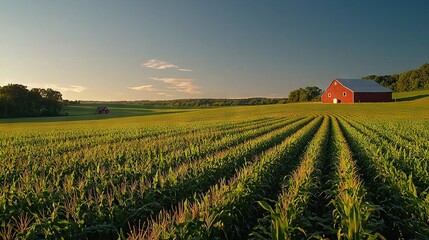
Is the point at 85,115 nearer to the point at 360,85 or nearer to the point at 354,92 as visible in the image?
the point at 354,92

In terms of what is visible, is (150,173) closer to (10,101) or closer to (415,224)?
(415,224)

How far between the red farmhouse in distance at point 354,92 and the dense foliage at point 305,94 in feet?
141

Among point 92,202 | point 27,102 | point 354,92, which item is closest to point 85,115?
point 27,102

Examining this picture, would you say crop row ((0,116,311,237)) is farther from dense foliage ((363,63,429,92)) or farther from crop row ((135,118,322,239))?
dense foliage ((363,63,429,92))

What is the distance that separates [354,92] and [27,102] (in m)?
95.4

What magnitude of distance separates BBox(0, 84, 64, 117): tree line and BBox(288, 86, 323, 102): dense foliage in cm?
9940

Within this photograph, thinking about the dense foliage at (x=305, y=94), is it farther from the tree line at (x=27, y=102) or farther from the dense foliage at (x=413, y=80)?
the tree line at (x=27, y=102)

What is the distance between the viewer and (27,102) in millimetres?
94000

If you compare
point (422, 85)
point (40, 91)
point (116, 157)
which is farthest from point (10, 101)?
point (422, 85)

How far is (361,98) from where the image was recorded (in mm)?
95312

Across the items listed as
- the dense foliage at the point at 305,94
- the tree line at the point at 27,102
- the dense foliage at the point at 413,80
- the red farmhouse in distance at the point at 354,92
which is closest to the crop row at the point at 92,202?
the red farmhouse in distance at the point at 354,92

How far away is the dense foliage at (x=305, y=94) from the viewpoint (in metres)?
147

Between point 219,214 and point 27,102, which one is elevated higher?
point 27,102

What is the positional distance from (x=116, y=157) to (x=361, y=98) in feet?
307
